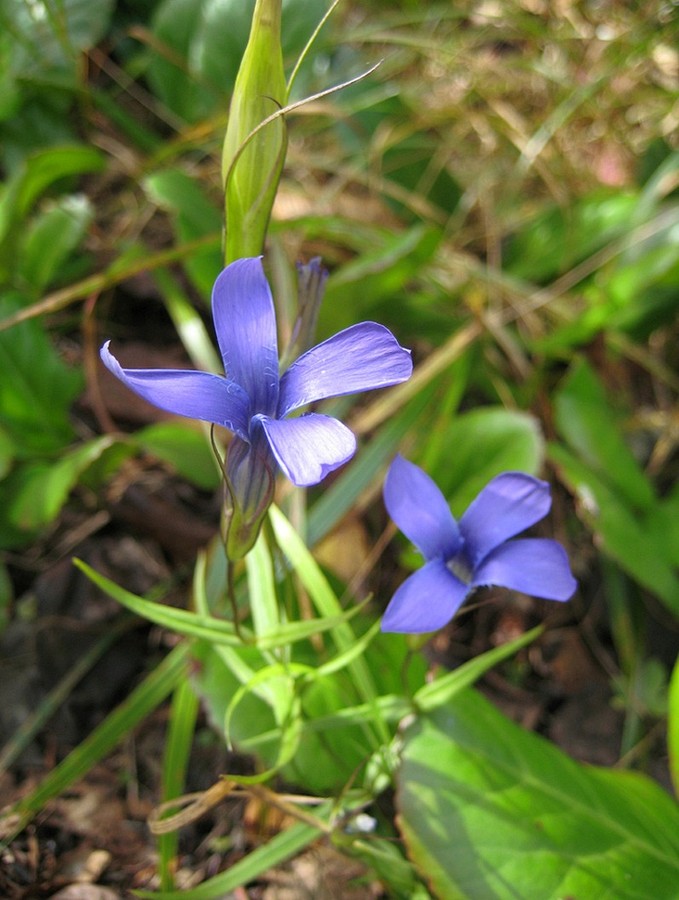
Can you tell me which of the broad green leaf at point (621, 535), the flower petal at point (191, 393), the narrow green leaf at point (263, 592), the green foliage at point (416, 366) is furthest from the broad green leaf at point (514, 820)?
the flower petal at point (191, 393)

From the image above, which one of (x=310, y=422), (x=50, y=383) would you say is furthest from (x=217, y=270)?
(x=310, y=422)

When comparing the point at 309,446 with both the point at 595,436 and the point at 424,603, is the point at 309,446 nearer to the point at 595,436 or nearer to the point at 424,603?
the point at 424,603

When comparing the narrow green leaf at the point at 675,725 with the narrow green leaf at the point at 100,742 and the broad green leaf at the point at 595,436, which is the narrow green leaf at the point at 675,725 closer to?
the broad green leaf at the point at 595,436

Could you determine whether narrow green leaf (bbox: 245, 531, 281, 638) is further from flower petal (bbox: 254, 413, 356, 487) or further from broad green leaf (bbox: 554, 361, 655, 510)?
broad green leaf (bbox: 554, 361, 655, 510)

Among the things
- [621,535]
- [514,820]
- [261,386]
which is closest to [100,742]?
[514,820]

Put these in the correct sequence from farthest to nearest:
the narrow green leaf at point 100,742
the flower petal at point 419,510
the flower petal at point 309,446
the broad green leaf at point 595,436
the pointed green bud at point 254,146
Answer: the broad green leaf at point 595,436 < the narrow green leaf at point 100,742 < the flower petal at point 419,510 < the pointed green bud at point 254,146 < the flower petal at point 309,446

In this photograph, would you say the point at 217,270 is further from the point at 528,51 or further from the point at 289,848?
the point at 528,51
